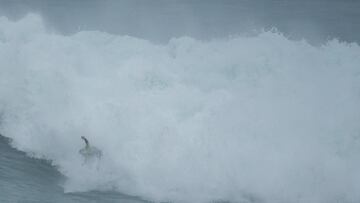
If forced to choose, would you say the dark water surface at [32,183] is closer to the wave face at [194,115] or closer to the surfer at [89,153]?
the wave face at [194,115]

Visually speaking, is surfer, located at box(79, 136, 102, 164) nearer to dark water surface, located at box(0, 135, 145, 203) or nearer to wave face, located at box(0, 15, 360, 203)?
wave face, located at box(0, 15, 360, 203)

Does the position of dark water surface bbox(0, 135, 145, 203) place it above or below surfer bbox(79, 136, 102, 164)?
below

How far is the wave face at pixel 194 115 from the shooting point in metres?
21.6

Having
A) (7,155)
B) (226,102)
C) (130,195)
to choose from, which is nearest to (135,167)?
(130,195)

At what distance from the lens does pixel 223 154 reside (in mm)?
22344

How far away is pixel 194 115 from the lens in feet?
78.3

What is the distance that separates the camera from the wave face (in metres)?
21.6

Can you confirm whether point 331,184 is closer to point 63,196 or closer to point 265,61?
point 265,61

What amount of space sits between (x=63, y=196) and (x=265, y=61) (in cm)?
958

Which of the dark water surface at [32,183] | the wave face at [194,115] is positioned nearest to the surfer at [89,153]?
the wave face at [194,115]

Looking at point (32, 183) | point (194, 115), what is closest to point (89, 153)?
point (32, 183)

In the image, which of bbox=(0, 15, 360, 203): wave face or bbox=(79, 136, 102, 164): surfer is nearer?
bbox=(0, 15, 360, 203): wave face

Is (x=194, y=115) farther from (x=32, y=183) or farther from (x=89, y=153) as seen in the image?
(x=32, y=183)

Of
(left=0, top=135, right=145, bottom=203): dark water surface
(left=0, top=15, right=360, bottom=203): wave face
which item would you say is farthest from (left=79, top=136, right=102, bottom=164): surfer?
(left=0, top=135, right=145, bottom=203): dark water surface
